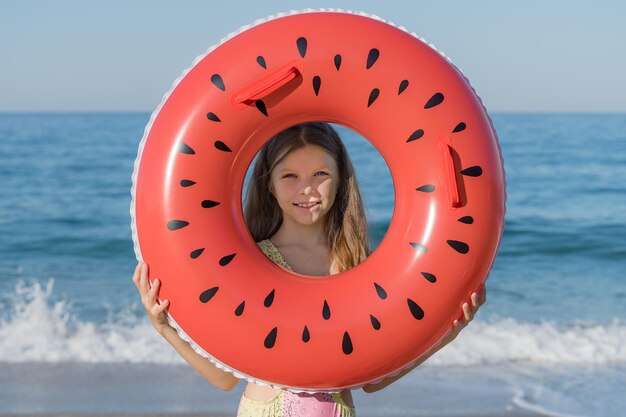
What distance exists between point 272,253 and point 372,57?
614mm

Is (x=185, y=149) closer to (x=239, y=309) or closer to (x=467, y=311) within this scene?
(x=239, y=309)

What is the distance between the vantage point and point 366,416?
13.9ft

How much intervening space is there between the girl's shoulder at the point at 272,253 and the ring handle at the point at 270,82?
0.47 metres

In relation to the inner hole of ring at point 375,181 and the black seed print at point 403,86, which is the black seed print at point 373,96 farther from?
the inner hole of ring at point 375,181

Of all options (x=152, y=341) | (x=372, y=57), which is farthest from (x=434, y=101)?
(x=152, y=341)

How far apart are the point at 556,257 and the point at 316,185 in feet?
21.7

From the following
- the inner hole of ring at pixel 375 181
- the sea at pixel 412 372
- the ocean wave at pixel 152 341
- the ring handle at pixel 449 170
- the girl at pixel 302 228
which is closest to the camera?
the ring handle at pixel 449 170

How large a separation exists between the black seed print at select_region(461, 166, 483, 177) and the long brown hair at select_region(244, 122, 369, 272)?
0.41 m

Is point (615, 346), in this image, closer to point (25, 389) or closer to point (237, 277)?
point (25, 389)

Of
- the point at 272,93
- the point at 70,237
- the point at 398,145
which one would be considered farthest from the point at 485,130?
the point at 70,237

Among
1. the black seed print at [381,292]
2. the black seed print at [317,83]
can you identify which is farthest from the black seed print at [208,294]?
the black seed print at [317,83]

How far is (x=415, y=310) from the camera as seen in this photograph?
89.4 inches

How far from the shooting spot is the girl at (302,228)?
244 centimetres

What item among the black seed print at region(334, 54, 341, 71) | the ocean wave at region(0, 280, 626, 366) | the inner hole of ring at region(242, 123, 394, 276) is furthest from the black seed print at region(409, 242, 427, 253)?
the inner hole of ring at region(242, 123, 394, 276)
